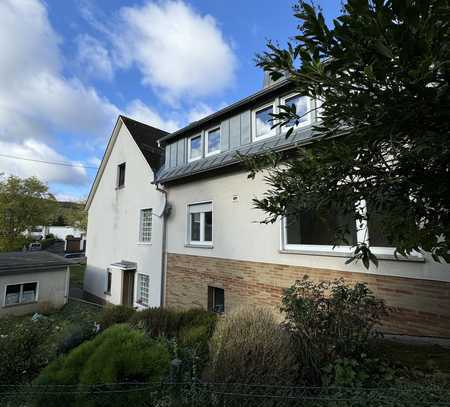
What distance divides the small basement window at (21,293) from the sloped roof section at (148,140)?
41.0ft

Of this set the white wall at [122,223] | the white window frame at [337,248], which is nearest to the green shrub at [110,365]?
the white window frame at [337,248]

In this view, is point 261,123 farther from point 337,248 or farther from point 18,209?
point 18,209

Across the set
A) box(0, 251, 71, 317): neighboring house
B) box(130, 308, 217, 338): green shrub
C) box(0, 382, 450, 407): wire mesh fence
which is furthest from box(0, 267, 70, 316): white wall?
box(0, 382, 450, 407): wire mesh fence

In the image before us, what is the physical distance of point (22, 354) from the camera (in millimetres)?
6004

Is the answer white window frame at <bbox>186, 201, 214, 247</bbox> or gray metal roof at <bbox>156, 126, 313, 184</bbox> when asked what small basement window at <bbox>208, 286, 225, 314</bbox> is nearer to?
white window frame at <bbox>186, 201, 214, 247</bbox>

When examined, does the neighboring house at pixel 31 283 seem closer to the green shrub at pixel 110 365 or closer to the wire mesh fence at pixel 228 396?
the wire mesh fence at pixel 228 396

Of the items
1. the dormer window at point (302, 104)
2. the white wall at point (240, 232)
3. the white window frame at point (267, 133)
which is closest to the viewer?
the white wall at point (240, 232)

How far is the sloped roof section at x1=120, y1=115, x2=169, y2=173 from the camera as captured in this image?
43.3 ft

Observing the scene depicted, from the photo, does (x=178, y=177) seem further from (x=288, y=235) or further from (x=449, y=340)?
(x=449, y=340)

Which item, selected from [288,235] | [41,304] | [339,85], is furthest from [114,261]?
[339,85]

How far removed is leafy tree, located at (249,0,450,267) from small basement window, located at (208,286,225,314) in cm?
731

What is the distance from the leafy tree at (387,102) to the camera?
5.05 feet

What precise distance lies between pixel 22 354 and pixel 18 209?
2504 centimetres

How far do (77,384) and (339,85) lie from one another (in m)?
5.27
